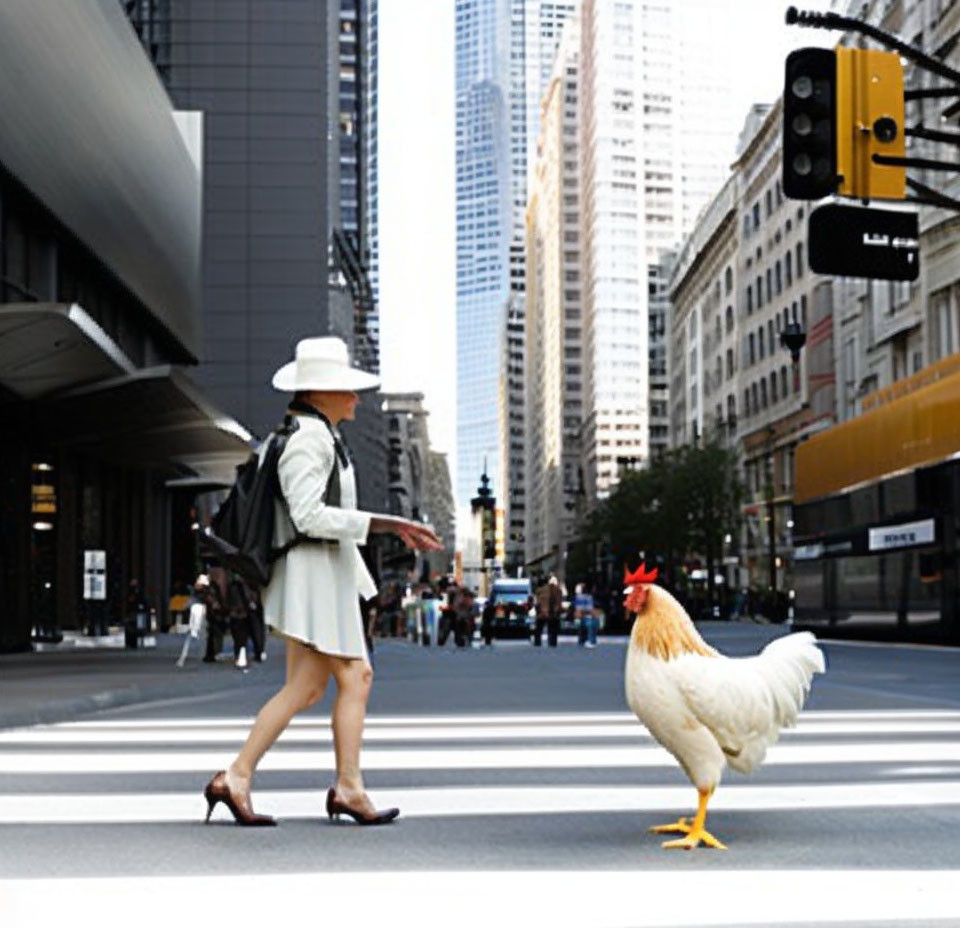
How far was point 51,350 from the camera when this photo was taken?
26656mm

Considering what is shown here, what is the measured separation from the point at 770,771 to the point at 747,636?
37.5 metres

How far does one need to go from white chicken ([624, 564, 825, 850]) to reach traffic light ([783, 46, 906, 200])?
4735mm

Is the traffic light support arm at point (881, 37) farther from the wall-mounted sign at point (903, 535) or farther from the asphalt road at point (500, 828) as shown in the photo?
the wall-mounted sign at point (903, 535)

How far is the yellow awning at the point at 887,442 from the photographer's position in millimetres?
32438

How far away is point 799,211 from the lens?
8250 centimetres

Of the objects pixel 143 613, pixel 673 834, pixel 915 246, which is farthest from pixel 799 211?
pixel 673 834

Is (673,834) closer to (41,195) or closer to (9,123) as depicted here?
(9,123)

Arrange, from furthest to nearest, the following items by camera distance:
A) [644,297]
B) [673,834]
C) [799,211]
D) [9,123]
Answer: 1. [644,297]
2. [799,211]
3. [9,123]
4. [673,834]

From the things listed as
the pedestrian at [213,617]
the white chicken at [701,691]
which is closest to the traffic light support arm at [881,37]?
the white chicken at [701,691]

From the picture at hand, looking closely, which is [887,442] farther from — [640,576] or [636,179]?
[636,179]

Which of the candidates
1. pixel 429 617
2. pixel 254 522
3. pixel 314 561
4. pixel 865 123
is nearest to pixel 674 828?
pixel 314 561

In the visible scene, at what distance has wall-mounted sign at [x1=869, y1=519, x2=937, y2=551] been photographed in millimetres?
32594

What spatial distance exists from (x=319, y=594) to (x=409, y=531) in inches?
17.5

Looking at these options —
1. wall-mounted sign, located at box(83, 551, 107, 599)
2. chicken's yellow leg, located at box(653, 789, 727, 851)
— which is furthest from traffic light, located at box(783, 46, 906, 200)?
Answer: wall-mounted sign, located at box(83, 551, 107, 599)
